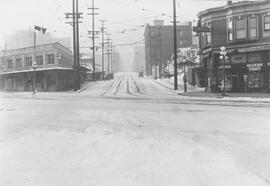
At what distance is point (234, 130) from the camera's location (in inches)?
504

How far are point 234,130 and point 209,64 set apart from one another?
26274mm

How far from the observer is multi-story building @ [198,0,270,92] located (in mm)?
33594

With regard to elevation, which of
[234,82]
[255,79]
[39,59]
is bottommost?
[234,82]

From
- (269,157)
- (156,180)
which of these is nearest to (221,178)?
(156,180)

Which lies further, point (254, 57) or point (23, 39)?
point (23, 39)

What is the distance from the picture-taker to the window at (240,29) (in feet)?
115

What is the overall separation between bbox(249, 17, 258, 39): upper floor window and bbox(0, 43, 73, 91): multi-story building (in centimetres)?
2644

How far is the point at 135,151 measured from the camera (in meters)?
9.70

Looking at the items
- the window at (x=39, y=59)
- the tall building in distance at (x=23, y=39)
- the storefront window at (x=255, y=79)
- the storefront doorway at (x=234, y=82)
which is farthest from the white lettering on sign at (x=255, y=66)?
the tall building in distance at (x=23, y=39)

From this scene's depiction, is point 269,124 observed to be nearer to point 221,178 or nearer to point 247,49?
point 221,178

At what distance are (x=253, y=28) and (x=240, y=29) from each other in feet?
4.13

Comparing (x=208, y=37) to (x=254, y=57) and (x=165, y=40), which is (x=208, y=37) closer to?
(x=254, y=57)

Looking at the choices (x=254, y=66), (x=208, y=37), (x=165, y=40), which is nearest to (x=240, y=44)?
(x=254, y=66)

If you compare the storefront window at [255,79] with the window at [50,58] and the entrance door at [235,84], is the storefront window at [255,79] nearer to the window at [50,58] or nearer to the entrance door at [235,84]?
the entrance door at [235,84]
